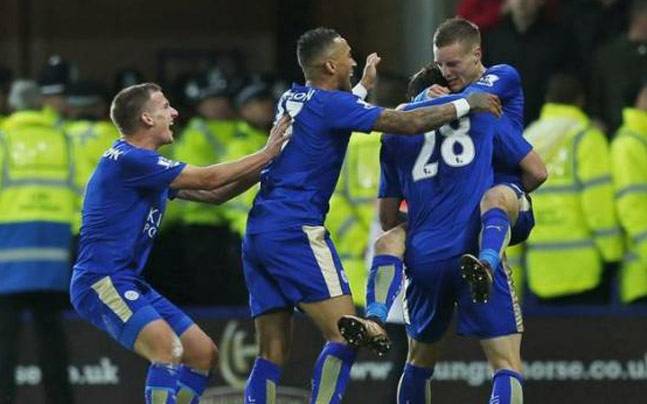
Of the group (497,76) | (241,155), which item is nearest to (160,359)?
(497,76)

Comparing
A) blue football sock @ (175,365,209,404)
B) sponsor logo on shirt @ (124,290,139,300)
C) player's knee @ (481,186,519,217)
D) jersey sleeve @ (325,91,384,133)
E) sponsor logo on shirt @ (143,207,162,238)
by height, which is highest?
jersey sleeve @ (325,91,384,133)

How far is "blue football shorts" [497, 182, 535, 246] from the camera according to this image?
948cm

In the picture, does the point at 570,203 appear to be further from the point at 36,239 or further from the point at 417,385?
the point at 36,239

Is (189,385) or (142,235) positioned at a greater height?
(142,235)

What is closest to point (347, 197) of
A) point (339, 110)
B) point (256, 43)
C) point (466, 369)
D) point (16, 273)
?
point (466, 369)

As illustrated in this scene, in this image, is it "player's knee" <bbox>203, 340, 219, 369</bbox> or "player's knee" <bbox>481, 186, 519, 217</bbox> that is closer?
"player's knee" <bbox>481, 186, 519, 217</bbox>

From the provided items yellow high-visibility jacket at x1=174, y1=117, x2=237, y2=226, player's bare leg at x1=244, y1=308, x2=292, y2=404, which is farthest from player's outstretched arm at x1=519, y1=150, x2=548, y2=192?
yellow high-visibility jacket at x1=174, y1=117, x2=237, y2=226

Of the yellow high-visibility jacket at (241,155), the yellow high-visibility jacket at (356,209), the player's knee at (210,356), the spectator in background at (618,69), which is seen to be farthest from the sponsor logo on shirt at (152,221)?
the spectator in background at (618,69)

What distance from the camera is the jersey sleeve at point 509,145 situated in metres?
9.43

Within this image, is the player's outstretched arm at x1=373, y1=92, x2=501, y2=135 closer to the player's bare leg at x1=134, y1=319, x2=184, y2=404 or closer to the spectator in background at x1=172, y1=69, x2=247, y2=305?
the player's bare leg at x1=134, y1=319, x2=184, y2=404

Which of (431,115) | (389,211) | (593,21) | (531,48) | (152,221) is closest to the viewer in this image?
(431,115)

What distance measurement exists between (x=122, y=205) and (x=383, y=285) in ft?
4.22

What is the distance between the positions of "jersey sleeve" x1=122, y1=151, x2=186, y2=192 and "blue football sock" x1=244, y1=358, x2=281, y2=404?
0.92 meters

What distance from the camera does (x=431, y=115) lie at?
9.21 metres
